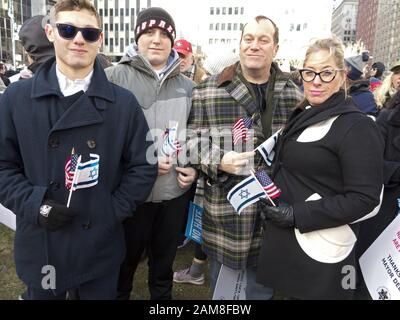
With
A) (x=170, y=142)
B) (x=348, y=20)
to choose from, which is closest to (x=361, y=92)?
(x=170, y=142)

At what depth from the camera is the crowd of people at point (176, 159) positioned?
6.44 feet

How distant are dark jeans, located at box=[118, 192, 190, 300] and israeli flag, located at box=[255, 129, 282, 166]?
814mm

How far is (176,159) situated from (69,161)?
2.99 ft

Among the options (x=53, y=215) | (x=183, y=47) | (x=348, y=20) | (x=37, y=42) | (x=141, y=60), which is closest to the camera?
(x=53, y=215)

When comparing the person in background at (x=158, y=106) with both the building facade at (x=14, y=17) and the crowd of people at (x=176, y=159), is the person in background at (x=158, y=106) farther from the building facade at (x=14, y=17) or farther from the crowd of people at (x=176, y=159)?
the building facade at (x=14, y=17)

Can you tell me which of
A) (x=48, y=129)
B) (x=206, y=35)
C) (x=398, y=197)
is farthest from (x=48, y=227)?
(x=206, y=35)

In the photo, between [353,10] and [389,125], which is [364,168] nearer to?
[389,125]

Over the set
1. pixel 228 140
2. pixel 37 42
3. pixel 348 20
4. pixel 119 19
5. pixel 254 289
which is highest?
pixel 348 20

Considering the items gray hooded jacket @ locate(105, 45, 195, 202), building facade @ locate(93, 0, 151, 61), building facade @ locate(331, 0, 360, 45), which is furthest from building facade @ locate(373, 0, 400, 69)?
gray hooded jacket @ locate(105, 45, 195, 202)

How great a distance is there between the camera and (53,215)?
1885 mm

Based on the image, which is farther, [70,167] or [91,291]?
[91,291]

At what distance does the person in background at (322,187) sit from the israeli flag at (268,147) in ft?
0.41

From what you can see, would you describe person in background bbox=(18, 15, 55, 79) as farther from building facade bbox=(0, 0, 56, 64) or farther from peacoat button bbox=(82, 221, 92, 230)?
building facade bbox=(0, 0, 56, 64)

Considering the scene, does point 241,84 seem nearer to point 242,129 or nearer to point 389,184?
point 242,129
